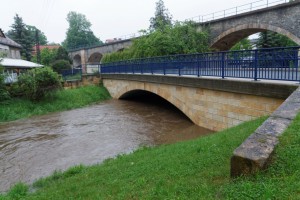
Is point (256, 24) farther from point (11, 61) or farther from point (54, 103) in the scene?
point (11, 61)

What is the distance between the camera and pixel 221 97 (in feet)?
28.0

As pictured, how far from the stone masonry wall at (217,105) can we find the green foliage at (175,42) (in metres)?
7.78

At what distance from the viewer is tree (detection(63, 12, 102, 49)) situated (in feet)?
242

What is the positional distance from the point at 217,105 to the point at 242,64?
1666mm

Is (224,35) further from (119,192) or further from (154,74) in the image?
(119,192)

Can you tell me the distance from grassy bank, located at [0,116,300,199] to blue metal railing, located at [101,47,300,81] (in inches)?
110

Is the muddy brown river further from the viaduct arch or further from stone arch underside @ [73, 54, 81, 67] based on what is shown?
stone arch underside @ [73, 54, 81, 67]

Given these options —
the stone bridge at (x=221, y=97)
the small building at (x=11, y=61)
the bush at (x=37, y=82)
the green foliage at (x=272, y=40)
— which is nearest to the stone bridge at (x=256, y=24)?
the green foliage at (x=272, y=40)

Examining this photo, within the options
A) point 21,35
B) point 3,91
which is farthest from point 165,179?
point 21,35

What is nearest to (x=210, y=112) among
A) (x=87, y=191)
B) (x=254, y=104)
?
(x=254, y=104)

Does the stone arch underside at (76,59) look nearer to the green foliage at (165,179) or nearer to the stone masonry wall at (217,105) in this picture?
the stone masonry wall at (217,105)

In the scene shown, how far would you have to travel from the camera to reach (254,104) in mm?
7262

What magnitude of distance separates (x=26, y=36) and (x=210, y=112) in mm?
46165

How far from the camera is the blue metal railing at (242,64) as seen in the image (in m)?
6.48
